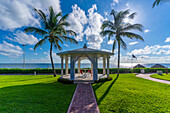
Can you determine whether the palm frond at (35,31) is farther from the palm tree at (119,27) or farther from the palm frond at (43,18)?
the palm tree at (119,27)

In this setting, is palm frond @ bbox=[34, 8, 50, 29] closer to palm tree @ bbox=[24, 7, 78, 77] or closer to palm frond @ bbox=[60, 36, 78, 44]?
palm tree @ bbox=[24, 7, 78, 77]

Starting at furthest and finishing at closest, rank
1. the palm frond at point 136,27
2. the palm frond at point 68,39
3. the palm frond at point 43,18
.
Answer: the palm frond at point 68,39 < the palm frond at point 43,18 < the palm frond at point 136,27

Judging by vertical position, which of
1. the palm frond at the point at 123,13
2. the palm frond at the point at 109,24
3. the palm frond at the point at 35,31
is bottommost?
the palm frond at the point at 35,31

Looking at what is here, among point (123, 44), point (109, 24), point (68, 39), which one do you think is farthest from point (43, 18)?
point (123, 44)

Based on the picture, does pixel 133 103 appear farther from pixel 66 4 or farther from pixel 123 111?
pixel 66 4

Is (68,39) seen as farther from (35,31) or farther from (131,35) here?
(131,35)

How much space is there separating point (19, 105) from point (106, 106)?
4067 millimetres

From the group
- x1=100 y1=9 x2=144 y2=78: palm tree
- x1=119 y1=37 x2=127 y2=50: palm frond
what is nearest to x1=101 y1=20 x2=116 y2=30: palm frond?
x1=100 y1=9 x2=144 y2=78: palm tree

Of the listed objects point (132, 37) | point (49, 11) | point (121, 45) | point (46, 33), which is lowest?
point (121, 45)

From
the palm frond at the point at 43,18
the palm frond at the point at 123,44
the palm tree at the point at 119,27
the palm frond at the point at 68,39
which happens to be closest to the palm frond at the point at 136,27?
the palm tree at the point at 119,27

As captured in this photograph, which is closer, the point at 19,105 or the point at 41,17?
the point at 19,105

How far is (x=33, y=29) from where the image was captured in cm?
1025

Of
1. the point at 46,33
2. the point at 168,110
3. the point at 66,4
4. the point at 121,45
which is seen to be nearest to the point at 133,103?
the point at 168,110

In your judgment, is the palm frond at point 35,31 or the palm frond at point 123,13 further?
the palm frond at point 123,13
